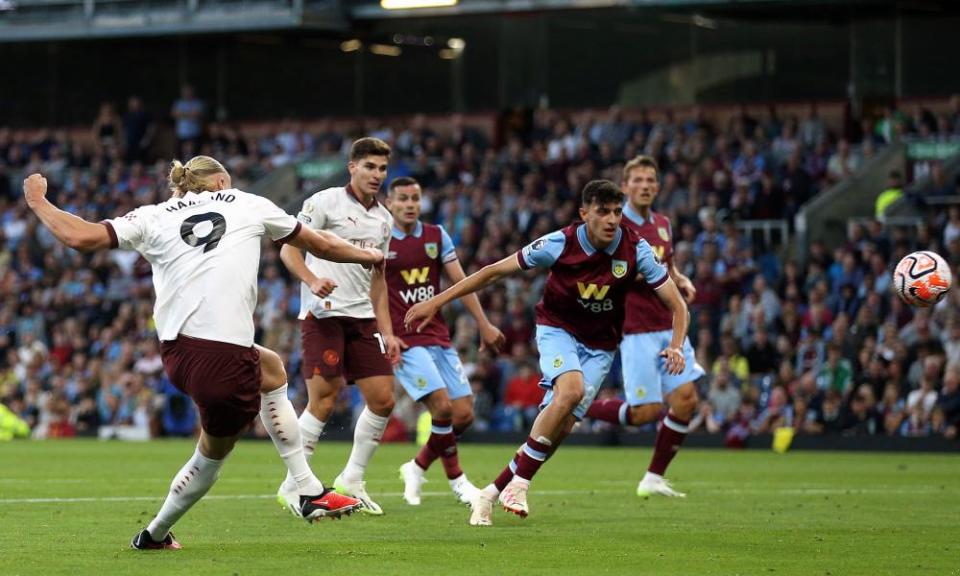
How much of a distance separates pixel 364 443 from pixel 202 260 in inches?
163

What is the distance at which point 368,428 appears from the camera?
1305cm

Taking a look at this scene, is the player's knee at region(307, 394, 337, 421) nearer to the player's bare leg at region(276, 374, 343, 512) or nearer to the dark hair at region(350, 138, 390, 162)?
the player's bare leg at region(276, 374, 343, 512)

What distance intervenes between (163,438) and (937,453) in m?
14.2

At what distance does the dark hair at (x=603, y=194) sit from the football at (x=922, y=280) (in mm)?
3518

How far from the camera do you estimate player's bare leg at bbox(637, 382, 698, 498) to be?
14188mm

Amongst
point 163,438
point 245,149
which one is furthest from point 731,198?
point 245,149

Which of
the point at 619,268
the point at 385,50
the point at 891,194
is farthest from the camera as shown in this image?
the point at 385,50

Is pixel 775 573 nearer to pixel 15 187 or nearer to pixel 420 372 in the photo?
pixel 420 372

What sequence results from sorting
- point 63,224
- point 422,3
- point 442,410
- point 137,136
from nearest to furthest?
1. point 63,224
2. point 442,410
3. point 422,3
4. point 137,136

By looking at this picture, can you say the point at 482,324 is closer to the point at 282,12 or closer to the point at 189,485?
the point at 189,485

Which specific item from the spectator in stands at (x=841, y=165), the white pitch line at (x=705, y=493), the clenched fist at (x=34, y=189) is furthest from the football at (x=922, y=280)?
the spectator in stands at (x=841, y=165)

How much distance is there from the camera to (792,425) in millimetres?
24312

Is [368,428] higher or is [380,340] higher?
[380,340]

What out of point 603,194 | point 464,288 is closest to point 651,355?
point 603,194
